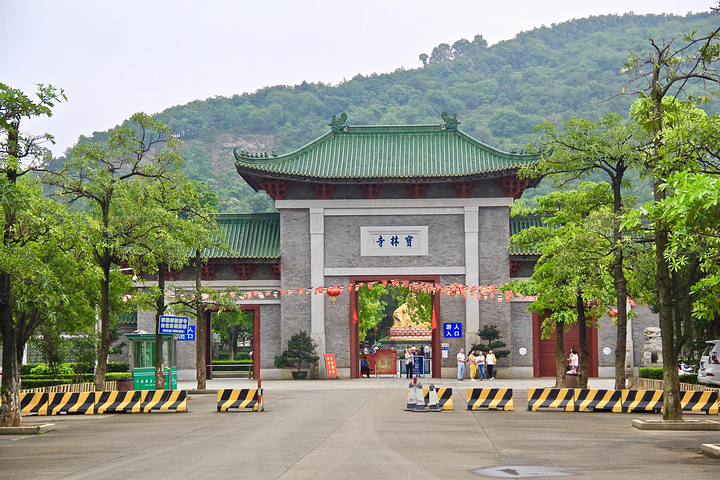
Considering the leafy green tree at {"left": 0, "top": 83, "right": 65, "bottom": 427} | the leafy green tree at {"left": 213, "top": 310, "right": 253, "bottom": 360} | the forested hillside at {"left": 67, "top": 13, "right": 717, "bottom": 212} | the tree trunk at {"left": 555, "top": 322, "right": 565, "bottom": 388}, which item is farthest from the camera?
the forested hillside at {"left": 67, "top": 13, "right": 717, "bottom": 212}

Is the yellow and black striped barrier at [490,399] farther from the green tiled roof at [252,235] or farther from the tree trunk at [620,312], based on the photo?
the green tiled roof at [252,235]

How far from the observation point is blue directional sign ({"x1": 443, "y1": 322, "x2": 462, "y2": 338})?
121 ft

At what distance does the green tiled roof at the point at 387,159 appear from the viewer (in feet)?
121

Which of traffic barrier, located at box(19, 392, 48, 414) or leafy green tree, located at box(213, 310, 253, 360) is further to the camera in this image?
leafy green tree, located at box(213, 310, 253, 360)

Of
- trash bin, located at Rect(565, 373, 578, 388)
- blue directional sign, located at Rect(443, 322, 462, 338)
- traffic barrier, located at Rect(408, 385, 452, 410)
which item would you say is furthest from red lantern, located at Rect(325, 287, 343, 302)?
traffic barrier, located at Rect(408, 385, 452, 410)

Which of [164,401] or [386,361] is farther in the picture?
[386,361]

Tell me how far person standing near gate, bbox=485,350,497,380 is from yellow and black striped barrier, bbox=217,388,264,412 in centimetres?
1582

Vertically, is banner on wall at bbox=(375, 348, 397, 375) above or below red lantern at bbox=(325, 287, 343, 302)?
below

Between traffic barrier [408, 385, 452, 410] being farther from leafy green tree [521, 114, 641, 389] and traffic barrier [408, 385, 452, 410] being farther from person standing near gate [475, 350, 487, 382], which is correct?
person standing near gate [475, 350, 487, 382]

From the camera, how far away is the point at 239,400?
71.6 ft

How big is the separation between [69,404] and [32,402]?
877mm

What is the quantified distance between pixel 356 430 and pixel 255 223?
82.0ft

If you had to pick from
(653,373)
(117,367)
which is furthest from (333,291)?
(653,373)

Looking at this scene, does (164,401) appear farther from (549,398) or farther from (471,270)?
(471,270)
